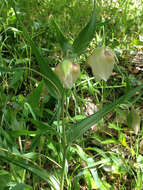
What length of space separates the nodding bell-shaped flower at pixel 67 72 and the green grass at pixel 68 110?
0.04 meters

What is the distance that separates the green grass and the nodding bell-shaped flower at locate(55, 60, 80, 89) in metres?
0.04

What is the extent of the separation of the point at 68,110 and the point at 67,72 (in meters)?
0.83

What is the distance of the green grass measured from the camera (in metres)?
0.82

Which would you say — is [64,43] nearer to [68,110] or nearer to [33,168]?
[33,168]

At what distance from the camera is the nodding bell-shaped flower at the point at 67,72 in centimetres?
70

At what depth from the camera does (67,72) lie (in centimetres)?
70

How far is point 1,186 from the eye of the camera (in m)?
0.84

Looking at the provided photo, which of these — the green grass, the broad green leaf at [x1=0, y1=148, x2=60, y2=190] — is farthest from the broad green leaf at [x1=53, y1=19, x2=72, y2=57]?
the broad green leaf at [x1=0, y1=148, x2=60, y2=190]

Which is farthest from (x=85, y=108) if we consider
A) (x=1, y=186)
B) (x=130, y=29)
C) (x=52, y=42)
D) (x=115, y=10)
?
(x=115, y=10)

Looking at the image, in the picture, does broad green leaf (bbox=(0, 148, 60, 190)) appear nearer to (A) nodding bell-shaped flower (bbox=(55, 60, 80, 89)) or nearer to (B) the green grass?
(B) the green grass

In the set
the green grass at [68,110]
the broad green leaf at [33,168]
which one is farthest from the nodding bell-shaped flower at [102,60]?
the broad green leaf at [33,168]

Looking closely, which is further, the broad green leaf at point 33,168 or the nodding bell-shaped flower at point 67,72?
the broad green leaf at point 33,168

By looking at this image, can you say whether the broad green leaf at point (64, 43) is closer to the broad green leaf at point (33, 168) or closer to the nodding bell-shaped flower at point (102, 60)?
the nodding bell-shaped flower at point (102, 60)

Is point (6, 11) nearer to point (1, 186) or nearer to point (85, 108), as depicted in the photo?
point (85, 108)
